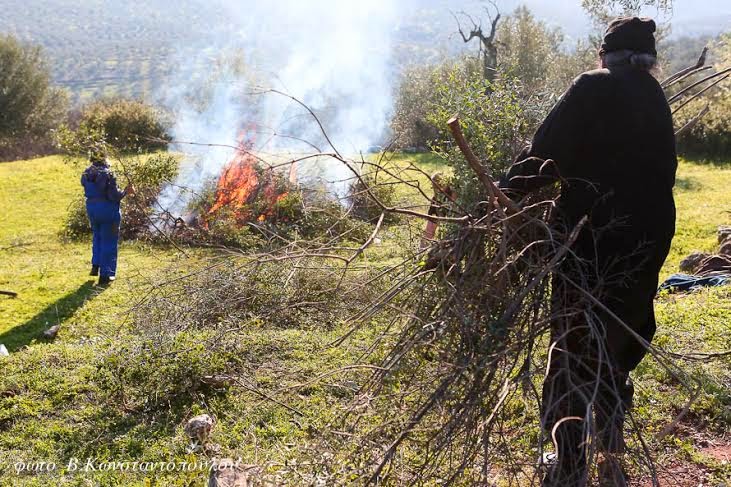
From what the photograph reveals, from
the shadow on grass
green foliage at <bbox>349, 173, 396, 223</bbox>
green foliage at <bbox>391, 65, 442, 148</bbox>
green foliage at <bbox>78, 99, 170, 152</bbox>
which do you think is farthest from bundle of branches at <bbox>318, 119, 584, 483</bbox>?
green foliage at <bbox>78, 99, 170, 152</bbox>

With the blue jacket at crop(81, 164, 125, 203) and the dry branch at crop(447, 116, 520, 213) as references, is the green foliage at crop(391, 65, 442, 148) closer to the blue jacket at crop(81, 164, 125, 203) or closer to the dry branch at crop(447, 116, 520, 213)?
the blue jacket at crop(81, 164, 125, 203)

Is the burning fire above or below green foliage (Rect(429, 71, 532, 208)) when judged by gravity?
below

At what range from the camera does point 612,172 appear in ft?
9.77

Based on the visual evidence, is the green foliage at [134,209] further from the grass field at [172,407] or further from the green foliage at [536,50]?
the green foliage at [536,50]

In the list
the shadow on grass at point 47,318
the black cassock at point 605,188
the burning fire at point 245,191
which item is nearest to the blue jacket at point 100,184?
the shadow on grass at point 47,318

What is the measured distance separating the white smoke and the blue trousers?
134 cm

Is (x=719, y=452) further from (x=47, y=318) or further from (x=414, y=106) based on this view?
(x=414, y=106)

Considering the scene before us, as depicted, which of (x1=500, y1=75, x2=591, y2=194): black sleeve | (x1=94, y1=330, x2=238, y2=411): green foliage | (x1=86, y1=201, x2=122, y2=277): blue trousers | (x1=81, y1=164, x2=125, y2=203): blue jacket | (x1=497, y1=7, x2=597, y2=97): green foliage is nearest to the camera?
(x1=500, y1=75, x2=591, y2=194): black sleeve

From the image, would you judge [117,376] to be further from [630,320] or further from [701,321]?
[701,321]

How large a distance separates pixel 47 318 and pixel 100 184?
201cm

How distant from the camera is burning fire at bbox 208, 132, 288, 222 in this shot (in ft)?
35.0

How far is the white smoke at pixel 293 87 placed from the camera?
13.4 m

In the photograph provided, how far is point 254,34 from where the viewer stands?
37.6 metres

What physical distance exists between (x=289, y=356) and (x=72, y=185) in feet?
39.1
